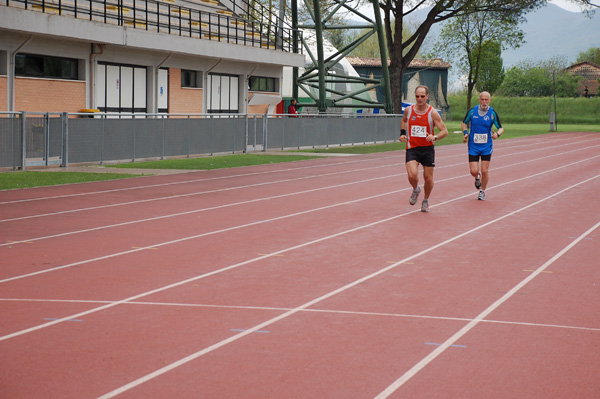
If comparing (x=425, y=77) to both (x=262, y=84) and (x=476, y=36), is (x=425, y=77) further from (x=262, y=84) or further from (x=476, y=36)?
(x=262, y=84)

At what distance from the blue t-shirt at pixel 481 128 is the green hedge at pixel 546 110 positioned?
75185 mm

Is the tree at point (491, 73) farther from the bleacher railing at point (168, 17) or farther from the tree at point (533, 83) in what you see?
the bleacher railing at point (168, 17)

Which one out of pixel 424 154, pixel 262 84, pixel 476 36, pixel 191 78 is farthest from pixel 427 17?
pixel 424 154

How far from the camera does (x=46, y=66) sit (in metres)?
28.7

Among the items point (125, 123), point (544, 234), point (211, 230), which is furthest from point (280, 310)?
point (125, 123)

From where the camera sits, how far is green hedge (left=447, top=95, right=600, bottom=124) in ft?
297

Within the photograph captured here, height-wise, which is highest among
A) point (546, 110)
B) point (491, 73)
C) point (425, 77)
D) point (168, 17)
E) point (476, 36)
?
point (476, 36)

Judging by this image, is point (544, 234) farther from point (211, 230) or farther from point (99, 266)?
point (99, 266)

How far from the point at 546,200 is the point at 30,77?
1651cm

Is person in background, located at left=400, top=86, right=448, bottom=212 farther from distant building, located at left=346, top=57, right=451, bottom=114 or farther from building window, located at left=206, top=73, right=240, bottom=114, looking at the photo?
distant building, located at left=346, top=57, right=451, bottom=114

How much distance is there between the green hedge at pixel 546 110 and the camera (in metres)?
90.4

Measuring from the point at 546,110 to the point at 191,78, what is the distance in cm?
6164

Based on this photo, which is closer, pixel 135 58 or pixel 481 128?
pixel 481 128

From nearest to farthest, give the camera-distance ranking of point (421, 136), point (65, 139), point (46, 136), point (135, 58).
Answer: point (421, 136) < point (46, 136) < point (65, 139) < point (135, 58)
